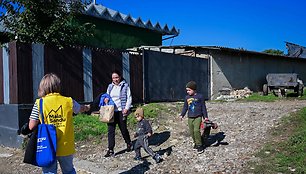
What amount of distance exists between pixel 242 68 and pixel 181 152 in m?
13.1

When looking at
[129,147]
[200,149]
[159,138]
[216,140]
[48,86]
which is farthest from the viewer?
[159,138]

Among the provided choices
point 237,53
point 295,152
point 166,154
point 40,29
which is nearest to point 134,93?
point 40,29

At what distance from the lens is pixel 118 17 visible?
18281 mm

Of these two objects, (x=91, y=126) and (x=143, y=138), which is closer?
(x=143, y=138)

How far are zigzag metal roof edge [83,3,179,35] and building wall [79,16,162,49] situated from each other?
33 cm

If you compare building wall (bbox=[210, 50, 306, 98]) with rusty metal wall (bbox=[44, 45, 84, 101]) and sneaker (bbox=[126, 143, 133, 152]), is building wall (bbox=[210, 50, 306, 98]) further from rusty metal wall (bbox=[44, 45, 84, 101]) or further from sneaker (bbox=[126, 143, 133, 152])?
sneaker (bbox=[126, 143, 133, 152])

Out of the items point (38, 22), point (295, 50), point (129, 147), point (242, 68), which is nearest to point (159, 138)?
point (129, 147)

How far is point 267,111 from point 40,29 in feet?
25.2

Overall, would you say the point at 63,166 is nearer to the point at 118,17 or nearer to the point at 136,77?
the point at 136,77

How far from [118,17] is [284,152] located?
14.3 metres

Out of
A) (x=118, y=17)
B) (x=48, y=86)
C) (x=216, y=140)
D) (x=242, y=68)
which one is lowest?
(x=216, y=140)

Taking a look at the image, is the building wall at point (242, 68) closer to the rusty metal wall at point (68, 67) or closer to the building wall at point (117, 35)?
the building wall at point (117, 35)

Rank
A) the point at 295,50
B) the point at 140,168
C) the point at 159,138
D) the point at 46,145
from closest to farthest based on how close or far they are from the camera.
→ the point at 46,145 → the point at 140,168 → the point at 159,138 → the point at 295,50

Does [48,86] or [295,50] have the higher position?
[295,50]
